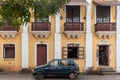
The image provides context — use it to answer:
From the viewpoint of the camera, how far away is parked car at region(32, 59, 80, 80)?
23.8 meters

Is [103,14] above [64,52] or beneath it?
above

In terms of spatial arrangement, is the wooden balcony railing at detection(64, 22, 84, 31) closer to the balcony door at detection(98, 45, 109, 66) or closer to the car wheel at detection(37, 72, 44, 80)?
the balcony door at detection(98, 45, 109, 66)

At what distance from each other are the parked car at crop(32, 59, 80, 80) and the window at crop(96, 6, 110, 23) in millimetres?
6453

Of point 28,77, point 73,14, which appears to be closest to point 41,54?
point 28,77

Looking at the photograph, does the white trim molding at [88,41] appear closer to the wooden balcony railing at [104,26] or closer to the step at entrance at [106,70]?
the wooden balcony railing at [104,26]

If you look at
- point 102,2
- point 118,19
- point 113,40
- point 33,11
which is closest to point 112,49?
point 113,40

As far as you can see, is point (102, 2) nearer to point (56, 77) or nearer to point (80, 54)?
point (80, 54)

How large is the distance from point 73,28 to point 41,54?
407 cm

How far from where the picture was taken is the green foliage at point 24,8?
551cm

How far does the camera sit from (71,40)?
2814cm

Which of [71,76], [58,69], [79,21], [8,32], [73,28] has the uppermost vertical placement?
[79,21]

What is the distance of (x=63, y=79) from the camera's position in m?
24.4

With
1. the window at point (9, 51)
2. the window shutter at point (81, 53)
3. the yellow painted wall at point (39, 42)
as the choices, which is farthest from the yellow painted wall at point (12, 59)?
the window shutter at point (81, 53)

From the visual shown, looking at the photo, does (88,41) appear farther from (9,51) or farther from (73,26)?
(9,51)
